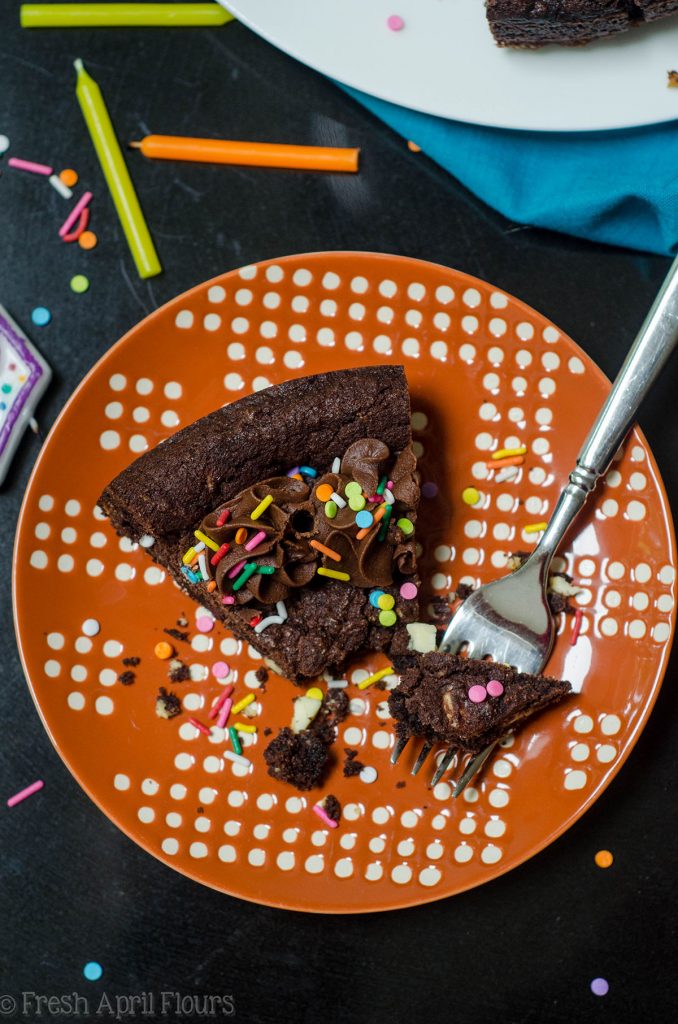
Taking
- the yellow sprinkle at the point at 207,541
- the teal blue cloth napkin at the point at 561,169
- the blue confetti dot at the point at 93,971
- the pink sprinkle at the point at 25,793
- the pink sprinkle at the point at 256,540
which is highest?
the teal blue cloth napkin at the point at 561,169

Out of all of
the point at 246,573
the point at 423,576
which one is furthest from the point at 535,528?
the point at 246,573

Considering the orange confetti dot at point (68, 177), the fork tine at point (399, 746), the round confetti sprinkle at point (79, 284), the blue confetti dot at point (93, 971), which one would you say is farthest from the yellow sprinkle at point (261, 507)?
the blue confetti dot at point (93, 971)

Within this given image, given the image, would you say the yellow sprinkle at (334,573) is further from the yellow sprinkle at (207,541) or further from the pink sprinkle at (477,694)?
the pink sprinkle at (477,694)

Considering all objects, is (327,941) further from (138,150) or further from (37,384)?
(138,150)

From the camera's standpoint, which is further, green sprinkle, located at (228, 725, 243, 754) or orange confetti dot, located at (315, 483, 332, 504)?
green sprinkle, located at (228, 725, 243, 754)

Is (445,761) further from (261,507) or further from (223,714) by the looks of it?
(261,507)

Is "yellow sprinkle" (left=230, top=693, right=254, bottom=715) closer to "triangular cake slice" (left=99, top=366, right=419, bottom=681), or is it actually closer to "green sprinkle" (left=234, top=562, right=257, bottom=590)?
"triangular cake slice" (left=99, top=366, right=419, bottom=681)

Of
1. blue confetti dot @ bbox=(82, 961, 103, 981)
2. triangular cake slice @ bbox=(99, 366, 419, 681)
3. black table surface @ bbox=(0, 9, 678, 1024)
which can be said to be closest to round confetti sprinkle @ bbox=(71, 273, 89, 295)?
black table surface @ bbox=(0, 9, 678, 1024)
